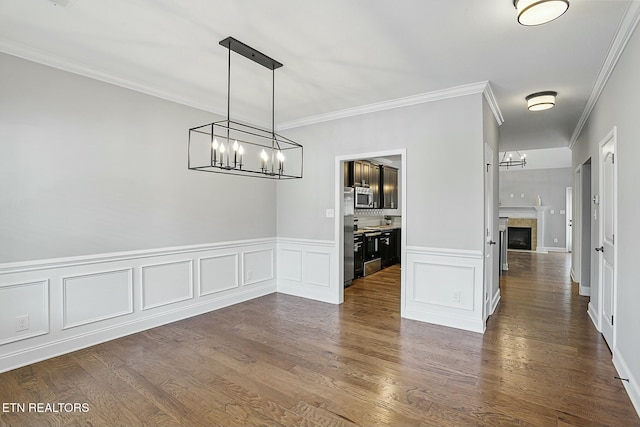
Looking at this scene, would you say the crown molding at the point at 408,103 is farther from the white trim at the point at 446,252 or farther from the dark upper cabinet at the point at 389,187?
the dark upper cabinet at the point at 389,187

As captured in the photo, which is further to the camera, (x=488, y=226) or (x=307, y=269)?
(x=307, y=269)

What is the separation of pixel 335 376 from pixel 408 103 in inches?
122

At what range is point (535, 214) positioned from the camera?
1095cm

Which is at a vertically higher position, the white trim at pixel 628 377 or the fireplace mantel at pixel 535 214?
the fireplace mantel at pixel 535 214

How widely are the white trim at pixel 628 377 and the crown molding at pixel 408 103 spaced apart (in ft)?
8.80

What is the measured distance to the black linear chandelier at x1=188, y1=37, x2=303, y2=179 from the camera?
2.80 metres

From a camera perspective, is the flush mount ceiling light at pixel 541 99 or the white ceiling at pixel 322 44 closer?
the white ceiling at pixel 322 44

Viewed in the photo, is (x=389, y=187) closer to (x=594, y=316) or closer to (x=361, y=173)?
(x=361, y=173)

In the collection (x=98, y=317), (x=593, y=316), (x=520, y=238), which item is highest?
(x=520, y=238)

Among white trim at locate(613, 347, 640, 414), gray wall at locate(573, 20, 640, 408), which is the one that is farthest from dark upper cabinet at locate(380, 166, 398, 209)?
white trim at locate(613, 347, 640, 414)

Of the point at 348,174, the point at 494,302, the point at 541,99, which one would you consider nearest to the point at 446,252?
the point at 494,302

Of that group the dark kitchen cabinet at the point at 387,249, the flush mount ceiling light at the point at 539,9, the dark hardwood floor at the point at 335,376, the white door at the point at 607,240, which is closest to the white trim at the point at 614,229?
the white door at the point at 607,240

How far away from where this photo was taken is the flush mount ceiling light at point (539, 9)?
6.65 ft

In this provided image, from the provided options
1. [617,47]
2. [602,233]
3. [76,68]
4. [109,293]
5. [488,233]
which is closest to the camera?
[617,47]
